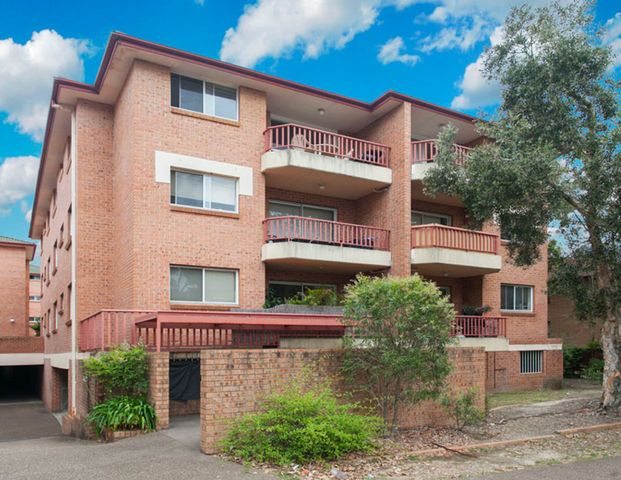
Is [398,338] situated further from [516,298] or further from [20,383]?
[20,383]

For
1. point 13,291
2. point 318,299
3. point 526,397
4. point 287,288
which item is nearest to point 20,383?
point 13,291

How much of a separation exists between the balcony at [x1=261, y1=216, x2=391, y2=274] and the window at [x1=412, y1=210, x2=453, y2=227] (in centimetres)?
298

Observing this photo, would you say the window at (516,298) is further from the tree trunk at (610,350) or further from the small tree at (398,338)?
the small tree at (398,338)

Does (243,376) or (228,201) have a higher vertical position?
(228,201)

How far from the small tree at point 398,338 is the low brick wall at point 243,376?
58 cm

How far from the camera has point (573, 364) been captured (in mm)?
26922

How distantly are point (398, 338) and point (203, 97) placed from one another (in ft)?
34.1

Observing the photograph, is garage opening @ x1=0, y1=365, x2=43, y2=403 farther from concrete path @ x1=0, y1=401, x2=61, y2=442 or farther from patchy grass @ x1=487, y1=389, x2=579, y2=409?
patchy grass @ x1=487, y1=389, x2=579, y2=409

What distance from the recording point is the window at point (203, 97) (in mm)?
17156

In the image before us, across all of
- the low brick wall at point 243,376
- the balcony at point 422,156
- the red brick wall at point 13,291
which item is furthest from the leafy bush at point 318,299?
the red brick wall at point 13,291

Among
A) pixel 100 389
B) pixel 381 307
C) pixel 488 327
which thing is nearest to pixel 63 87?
pixel 100 389

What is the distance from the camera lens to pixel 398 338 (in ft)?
35.2

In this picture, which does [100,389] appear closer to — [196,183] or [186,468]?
[186,468]

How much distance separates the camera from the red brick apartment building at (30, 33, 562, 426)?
53.0ft
